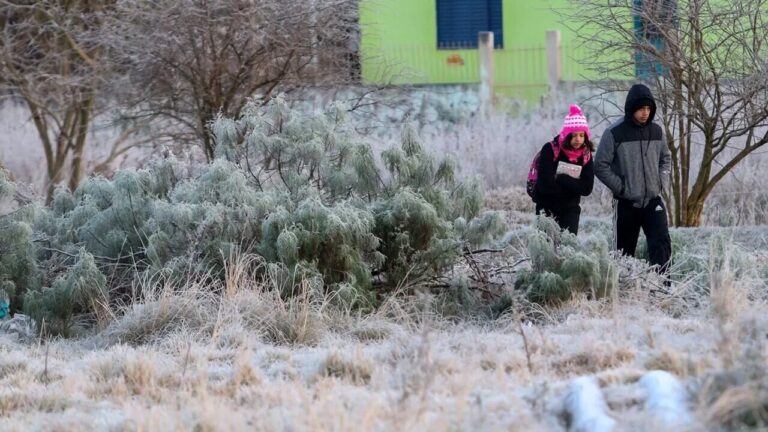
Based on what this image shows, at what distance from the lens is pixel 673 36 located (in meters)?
10.5

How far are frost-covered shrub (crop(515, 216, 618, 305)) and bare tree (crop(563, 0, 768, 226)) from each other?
3.01 m

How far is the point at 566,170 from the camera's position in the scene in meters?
8.84

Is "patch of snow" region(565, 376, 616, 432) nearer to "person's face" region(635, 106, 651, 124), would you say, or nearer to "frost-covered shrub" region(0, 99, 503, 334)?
"frost-covered shrub" region(0, 99, 503, 334)

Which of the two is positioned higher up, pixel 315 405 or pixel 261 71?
pixel 261 71

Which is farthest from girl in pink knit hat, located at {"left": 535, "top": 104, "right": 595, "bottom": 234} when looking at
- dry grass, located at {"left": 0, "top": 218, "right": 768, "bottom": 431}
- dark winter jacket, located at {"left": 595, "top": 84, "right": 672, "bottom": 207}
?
dry grass, located at {"left": 0, "top": 218, "right": 768, "bottom": 431}

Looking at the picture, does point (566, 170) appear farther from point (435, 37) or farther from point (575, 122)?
point (435, 37)


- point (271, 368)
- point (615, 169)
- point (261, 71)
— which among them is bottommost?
point (271, 368)

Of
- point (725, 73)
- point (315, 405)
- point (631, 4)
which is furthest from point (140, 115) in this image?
point (315, 405)

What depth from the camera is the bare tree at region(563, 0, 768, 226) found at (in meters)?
10.5

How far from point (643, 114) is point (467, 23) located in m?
13.5

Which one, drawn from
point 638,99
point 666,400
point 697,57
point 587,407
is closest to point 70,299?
point 638,99

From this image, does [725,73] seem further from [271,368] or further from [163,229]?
[271,368]

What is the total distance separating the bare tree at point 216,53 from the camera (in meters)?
11.9

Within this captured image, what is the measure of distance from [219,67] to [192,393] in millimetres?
6934
